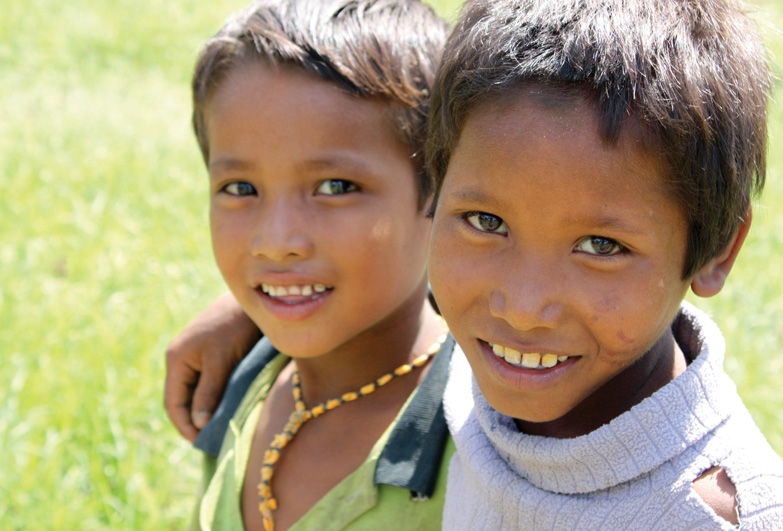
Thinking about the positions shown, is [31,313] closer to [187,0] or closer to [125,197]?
[125,197]

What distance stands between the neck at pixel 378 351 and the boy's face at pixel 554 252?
0.61 m

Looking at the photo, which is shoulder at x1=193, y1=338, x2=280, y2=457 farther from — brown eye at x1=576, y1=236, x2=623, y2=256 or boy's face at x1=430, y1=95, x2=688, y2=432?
brown eye at x1=576, y1=236, x2=623, y2=256

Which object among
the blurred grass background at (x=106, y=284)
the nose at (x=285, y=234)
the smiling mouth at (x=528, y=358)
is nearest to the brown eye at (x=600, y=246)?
the smiling mouth at (x=528, y=358)

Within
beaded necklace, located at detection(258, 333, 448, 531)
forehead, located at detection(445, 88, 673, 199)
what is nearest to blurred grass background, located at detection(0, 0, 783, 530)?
forehead, located at detection(445, 88, 673, 199)

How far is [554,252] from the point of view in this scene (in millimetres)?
1404

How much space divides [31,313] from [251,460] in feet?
6.18

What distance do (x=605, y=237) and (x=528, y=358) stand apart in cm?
27

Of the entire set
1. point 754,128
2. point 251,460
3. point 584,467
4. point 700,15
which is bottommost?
point 251,460

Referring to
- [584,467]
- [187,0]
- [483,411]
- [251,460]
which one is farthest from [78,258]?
[187,0]

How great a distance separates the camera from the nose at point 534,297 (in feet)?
4.57

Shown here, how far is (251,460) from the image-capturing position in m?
2.24

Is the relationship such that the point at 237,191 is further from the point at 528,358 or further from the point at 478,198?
the point at 528,358

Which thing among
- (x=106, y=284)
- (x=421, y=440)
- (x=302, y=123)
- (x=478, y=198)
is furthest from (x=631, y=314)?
(x=106, y=284)

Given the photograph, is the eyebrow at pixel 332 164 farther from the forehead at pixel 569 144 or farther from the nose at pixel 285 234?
the forehead at pixel 569 144
